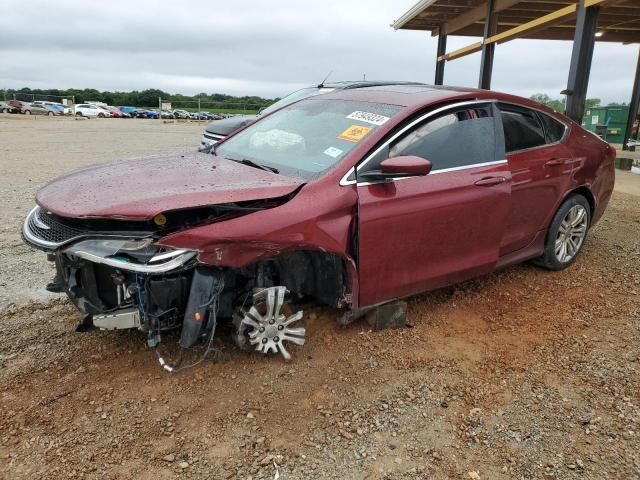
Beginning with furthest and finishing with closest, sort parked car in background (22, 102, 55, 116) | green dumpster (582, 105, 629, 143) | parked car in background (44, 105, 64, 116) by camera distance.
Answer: parked car in background (44, 105, 64, 116)
parked car in background (22, 102, 55, 116)
green dumpster (582, 105, 629, 143)

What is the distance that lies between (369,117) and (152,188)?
1.52 metres

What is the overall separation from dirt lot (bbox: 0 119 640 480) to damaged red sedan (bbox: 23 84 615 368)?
12.6 inches

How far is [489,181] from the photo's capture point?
3.73m

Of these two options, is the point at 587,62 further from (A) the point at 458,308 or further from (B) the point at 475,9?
(A) the point at 458,308

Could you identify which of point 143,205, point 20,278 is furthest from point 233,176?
point 20,278

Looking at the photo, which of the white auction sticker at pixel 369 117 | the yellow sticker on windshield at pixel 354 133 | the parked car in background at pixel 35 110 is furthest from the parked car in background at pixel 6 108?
the yellow sticker on windshield at pixel 354 133

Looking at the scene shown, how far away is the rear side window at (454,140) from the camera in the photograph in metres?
3.48

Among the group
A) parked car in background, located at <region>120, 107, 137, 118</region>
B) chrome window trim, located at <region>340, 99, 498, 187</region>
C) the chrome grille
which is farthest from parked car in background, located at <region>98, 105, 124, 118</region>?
chrome window trim, located at <region>340, 99, 498, 187</region>

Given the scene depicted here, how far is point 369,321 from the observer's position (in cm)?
368

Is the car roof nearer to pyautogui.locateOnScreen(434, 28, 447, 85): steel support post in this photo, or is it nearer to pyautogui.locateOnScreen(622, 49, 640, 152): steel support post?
pyautogui.locateOnScreen(434, 28, 447, 85): steel support post

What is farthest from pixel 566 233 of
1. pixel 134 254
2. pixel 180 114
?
pixel 180 114

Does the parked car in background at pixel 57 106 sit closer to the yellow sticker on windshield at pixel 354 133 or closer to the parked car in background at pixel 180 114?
the parked car in background at pixel 180 114

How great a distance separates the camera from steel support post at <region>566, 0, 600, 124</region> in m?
9.54

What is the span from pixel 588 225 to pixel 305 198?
336cm
